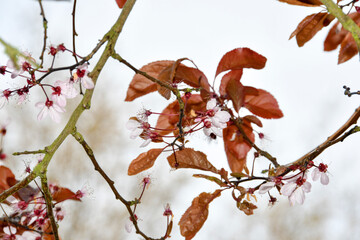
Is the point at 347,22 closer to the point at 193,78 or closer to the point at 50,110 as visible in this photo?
the point at 193,78

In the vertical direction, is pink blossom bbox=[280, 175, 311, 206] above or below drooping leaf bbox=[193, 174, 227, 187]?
below

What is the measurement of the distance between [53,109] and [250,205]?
0.25 meters

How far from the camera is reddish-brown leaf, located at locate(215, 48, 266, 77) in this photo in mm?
471

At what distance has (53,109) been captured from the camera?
1.55ft

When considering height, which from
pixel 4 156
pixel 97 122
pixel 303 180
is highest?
pixel 97 122

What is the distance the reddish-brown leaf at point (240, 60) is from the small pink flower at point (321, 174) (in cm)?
13

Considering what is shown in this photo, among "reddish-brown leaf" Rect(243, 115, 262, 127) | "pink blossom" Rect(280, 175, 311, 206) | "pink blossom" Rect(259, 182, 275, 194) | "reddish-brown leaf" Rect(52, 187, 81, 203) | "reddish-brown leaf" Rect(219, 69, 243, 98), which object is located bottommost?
"pink blossom" Rect(280, 175, 311, 206)

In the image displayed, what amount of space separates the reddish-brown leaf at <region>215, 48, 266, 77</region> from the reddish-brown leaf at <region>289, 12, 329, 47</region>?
0.11 metres

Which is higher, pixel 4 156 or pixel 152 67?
pixel 4 156

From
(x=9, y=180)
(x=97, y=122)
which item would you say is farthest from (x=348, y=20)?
(x=97, y=122)

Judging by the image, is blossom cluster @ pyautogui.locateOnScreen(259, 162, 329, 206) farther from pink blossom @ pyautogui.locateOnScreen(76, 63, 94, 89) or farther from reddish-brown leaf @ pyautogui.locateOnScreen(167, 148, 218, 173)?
pink blossom @ pyautogui.locateOnScreen(76, 63, 94, 89)

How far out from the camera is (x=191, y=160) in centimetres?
49

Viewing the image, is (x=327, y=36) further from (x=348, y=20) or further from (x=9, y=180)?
(x=9, y=180)

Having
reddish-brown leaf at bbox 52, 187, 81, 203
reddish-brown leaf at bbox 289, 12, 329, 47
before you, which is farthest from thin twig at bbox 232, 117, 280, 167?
reddish-brown leaf at bbox 52, 187, 81, 203
